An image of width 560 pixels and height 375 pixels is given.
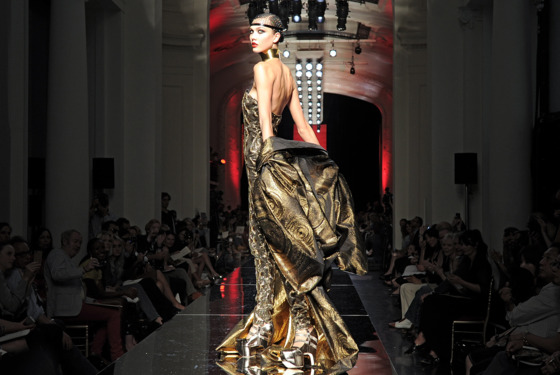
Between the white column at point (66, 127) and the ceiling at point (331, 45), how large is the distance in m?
9.19

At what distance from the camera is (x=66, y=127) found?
859cm

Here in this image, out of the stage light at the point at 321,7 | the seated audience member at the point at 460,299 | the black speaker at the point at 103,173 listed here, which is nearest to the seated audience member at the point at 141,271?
the black speaker at the point at 103,173

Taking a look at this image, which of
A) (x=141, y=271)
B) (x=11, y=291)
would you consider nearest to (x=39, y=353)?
(x=11, y=291)

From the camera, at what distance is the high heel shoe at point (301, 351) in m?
3.85


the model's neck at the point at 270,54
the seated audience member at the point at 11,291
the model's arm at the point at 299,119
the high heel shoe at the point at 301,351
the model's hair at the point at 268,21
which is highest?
the model's hair at the point at 268,21

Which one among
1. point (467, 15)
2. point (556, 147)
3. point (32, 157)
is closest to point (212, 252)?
point (32, 157)

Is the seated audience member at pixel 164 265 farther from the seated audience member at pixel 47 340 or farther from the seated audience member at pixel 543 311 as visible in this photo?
the seated audience member at pixel 543 311

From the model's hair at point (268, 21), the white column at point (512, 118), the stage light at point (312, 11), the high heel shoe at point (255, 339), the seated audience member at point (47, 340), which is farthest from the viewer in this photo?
the stage light at point (312, 11)

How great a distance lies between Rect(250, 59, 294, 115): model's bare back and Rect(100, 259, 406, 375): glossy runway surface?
1394 millimetres

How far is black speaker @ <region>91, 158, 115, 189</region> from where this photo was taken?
1049cm

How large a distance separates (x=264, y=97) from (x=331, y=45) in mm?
18205

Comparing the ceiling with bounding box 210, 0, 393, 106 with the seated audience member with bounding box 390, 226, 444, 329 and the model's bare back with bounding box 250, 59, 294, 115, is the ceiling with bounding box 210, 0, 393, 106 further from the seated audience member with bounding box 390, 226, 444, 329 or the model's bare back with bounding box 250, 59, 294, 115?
the model's bare back with bounding box 250, 59, 294, 115

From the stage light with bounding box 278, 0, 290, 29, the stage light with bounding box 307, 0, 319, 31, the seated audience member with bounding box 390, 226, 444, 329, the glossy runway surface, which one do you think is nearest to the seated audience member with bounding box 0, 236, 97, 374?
the glossy runway surface

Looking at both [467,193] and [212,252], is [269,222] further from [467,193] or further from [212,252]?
[212,252]
